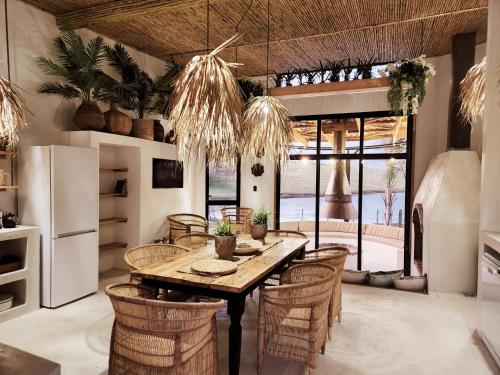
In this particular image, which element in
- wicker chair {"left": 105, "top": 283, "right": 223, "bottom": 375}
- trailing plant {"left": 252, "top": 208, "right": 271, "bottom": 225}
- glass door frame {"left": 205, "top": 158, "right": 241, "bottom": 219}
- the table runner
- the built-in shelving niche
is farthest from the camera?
glass door frame {"left": 205, "top": 158, "right": 241, "bottom": 219}

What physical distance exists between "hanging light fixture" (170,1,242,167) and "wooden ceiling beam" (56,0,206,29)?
1.87m

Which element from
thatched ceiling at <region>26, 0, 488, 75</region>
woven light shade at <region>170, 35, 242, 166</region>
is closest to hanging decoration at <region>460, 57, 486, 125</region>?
thatched ceiling at <region>26, 0, 488, 75</region>

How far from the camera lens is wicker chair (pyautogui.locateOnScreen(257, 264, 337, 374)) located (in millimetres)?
2328

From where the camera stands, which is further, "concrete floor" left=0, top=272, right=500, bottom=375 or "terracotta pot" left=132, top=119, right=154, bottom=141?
"terracotta pot" left=132, top=119, right=154, bottom=141

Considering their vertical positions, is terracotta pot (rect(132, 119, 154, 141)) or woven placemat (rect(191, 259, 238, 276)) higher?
terracotta pot (rect(132, 119, 154, 141))

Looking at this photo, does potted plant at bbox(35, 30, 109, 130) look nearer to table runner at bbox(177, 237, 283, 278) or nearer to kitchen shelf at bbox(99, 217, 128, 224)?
kitchen shelf at bbox(99, 217, 128, 224)

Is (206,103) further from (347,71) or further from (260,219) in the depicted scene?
(347,71)

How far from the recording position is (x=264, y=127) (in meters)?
3.20

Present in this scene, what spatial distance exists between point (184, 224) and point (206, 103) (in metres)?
3.87

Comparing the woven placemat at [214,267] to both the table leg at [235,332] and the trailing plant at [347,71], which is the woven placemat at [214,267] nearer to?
the table leg at [235,332]

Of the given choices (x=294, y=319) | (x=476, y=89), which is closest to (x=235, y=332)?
(x=294, y=319)

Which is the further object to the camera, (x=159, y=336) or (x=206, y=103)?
(x=206, y=103)

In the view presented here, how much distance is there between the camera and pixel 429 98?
5547 millimetres

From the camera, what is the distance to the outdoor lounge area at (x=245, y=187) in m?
2.41
